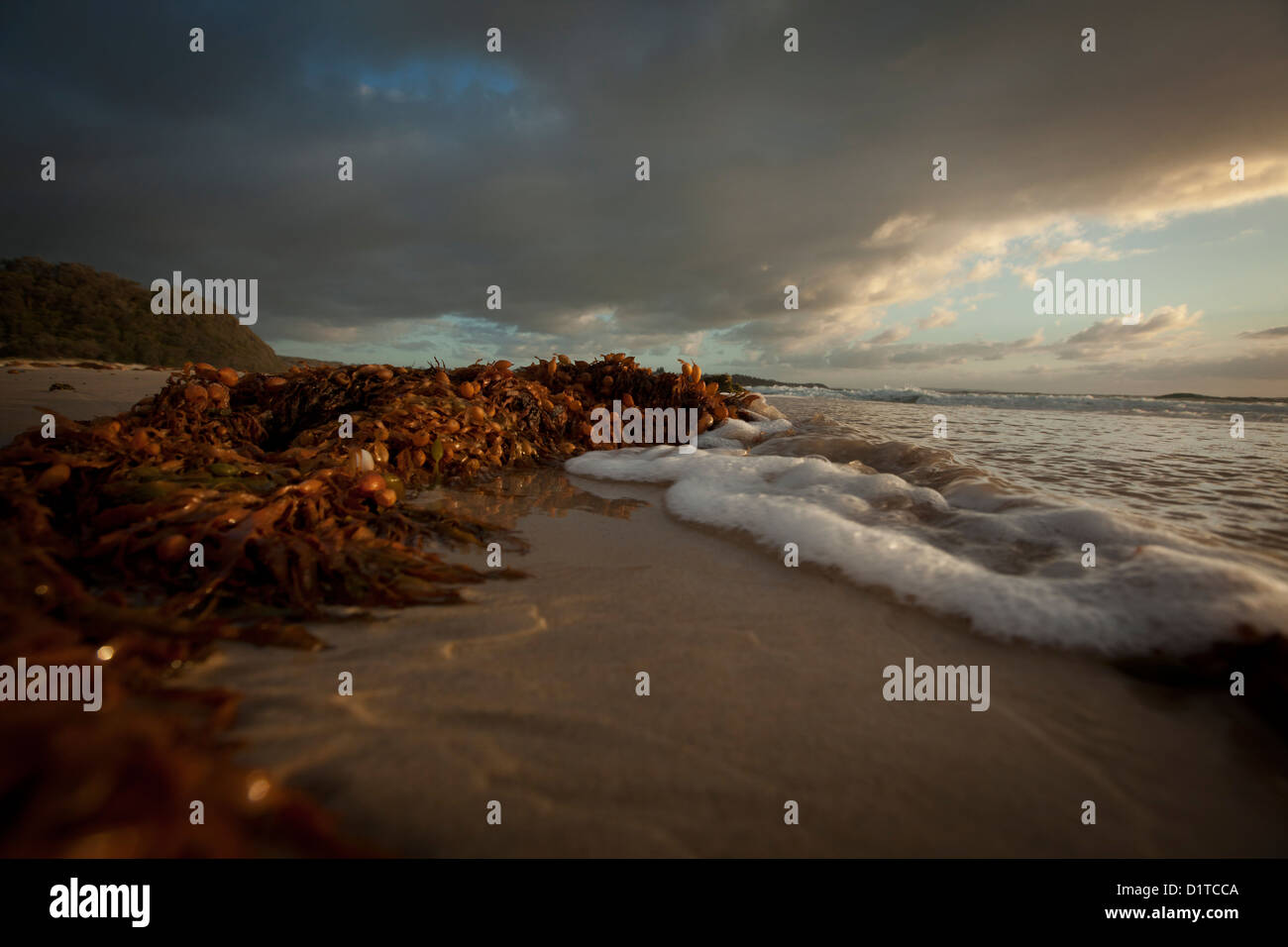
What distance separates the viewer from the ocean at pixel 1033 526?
5.72ft

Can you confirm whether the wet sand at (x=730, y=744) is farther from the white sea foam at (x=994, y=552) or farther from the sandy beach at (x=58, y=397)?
the sandy beach at (x=58, y=397)

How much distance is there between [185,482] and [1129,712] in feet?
11.5

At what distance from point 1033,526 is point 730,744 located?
2367 mm

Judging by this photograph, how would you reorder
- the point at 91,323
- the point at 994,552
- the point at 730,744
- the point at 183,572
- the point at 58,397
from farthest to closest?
the point at 91,323
the point at 58,397
the point at 994,552
the point at 183,572
the point at 730,744

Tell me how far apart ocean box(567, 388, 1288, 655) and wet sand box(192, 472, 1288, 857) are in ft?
0.90

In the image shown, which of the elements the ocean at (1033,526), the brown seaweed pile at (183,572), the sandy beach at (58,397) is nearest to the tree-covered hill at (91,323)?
the sandy beach at (58,397)

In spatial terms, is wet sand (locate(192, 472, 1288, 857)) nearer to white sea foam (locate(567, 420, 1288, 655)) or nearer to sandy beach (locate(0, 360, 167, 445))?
white sea foam (locate(567, 420, 1288, 655))

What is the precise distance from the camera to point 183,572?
1.79 meters

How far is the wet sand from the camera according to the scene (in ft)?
3.32

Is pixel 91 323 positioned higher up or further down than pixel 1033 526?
higher up

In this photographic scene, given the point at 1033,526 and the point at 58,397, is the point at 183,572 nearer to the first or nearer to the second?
the point at 1033,526

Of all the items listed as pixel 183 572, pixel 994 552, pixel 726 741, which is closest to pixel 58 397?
pixel 183 572

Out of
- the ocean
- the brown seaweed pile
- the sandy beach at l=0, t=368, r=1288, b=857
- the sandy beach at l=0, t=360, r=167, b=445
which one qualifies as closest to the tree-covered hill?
the sandy beach at l=0, t=360, r=167, b=445
